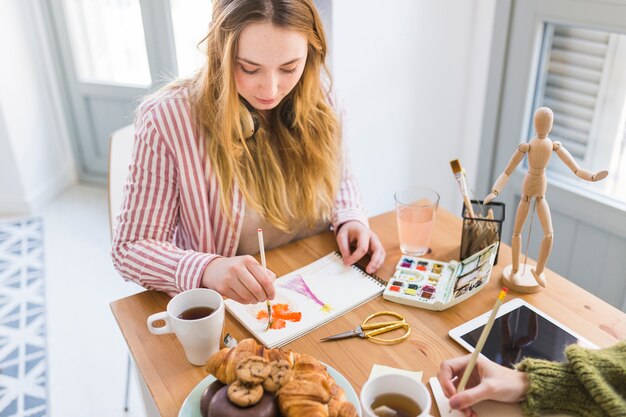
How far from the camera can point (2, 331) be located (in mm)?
2121

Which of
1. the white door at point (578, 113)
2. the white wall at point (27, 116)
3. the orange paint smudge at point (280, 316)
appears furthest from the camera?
the white wall at point (27, 116)

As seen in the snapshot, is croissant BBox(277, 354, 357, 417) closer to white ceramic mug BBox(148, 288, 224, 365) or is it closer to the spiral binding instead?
white ceramic mug BBox(148, 288, 224, 365)

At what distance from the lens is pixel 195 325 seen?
0.84 metres

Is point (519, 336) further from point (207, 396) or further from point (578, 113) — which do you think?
point (578, 113)

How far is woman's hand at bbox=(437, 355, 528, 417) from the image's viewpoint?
766mm

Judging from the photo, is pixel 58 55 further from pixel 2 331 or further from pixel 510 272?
pixel 510 272

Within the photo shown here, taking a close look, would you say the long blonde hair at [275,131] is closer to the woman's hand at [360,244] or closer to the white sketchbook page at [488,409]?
the woman's hand at [360,244]

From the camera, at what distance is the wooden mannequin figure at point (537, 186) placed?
3.15 ft

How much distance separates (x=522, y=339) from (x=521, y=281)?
16 cm

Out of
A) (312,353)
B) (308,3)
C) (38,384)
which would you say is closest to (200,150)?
(308,3)

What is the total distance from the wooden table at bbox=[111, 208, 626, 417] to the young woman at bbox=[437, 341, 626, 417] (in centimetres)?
8

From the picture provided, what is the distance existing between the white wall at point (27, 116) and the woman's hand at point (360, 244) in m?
2.34

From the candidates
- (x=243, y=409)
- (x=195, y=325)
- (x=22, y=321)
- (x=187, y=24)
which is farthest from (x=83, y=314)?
(x=243, y=409)

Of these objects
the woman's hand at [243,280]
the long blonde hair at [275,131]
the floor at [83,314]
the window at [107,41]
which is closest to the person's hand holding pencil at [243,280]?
the woman's hand at [243,280]
